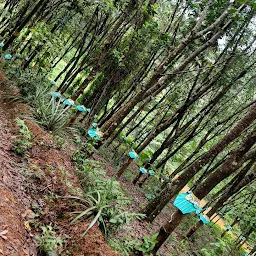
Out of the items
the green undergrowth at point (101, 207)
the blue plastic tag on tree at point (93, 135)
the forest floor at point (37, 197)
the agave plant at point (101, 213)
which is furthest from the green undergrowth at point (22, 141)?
the blue plastic tag on tree at point (93, 135)

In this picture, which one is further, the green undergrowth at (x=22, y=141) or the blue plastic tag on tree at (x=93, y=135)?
the blue plastic tag on tree at (x=93, y=135)

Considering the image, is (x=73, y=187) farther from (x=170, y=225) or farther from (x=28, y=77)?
(x=28, y=77)

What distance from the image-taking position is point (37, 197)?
385 cm

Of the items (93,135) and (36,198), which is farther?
(93,135)

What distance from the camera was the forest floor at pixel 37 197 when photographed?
3.04 metres

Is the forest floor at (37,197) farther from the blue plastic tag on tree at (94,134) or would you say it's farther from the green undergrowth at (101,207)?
the blue plastic tag on tree at (94,134)

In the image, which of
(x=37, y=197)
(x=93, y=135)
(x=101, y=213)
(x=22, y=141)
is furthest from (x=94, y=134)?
(x=37, y=197)

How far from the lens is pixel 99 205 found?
4.04 meters

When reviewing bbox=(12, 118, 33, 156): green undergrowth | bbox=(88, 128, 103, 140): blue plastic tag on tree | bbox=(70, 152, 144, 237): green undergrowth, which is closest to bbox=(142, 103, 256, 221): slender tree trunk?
bbox=(70, 152, 144, 237): green undergrowth

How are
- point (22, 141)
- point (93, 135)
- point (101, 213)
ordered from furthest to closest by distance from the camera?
point (93, 135) < point (22, 141) < point (101, 213)

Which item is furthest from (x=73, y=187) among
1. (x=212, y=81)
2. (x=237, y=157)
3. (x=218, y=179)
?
(x=212, y=81)

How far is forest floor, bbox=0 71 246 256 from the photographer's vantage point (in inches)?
120

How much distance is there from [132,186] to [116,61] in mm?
3802

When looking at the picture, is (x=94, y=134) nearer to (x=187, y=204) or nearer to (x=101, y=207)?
(x=101, y=207)
